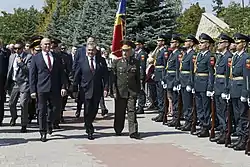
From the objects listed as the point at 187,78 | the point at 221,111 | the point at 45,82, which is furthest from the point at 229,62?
the point at 45,82

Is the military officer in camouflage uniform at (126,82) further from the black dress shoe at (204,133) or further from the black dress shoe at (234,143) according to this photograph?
the black dress shoe at (234,143)

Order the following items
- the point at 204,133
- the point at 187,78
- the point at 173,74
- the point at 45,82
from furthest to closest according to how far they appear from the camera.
Result: the point at 173,74
the point at 187,78
the point at 204,133
the point at 45,82

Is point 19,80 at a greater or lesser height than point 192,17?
lesser

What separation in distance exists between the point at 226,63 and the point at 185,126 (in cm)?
262

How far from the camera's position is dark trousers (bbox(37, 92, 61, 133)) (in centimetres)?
1190

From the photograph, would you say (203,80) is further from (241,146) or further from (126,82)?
(241,146)

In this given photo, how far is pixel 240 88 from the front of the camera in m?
10.7

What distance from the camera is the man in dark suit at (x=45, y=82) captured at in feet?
39.2

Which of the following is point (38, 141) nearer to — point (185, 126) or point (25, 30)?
point (185, 126)

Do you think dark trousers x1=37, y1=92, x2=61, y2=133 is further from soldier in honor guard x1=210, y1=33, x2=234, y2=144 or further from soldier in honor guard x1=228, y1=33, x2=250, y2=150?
soldier in honor guard x1=228, y1=33, x2=250, y2=150

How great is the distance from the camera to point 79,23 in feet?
134

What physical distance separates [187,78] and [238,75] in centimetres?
248

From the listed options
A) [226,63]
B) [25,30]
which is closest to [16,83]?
[226,63]

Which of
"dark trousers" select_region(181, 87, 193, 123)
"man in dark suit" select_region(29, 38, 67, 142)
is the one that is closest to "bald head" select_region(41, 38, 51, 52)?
"man in dark suit" select_region(29, 38, 67, 142)
